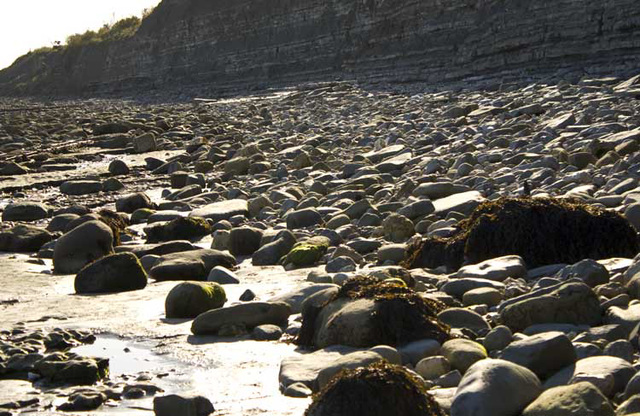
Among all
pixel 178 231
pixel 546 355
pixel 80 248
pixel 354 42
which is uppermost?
pixel 354 42

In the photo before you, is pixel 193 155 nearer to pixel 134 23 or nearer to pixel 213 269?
pixel 213 269

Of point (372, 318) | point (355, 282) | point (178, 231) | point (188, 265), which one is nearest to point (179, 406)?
point (372, 318)

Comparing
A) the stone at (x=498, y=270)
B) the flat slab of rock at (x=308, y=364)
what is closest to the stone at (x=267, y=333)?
the flat slab of rock at (x=308, y=364)

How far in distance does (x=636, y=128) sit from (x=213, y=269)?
477 cm

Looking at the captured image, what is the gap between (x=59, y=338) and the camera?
4395 millimetres

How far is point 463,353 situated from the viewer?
346 centimetres

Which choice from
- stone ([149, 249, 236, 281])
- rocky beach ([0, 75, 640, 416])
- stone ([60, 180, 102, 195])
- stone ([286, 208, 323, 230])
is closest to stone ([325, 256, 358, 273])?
rocky beach ([0, 75, 640, 416])

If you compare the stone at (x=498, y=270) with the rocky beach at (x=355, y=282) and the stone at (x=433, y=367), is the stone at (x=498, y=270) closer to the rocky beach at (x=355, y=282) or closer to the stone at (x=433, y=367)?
the rocky beach at (x=355, y=282)

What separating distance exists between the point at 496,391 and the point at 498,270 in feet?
5.88

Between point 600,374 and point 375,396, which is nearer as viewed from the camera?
point 375,396

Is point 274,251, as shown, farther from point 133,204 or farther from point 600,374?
point 600,374

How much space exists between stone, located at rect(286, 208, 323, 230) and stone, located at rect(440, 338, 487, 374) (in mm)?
3798

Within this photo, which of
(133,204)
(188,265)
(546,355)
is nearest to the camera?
(546,355)

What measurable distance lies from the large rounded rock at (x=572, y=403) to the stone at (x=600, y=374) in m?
0.14
